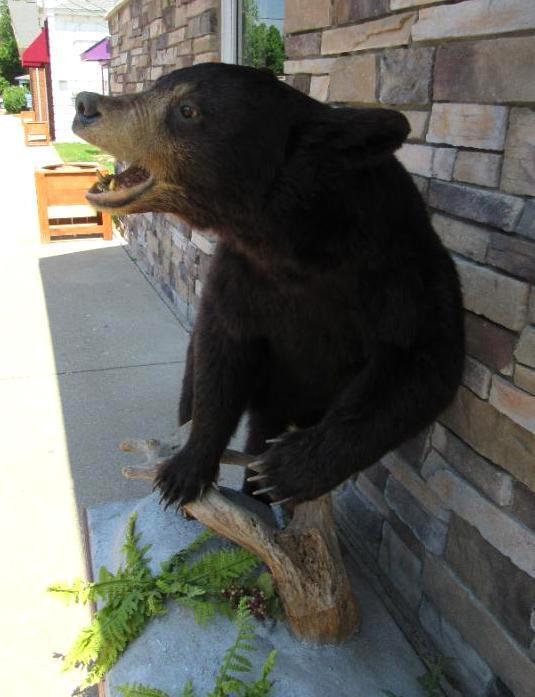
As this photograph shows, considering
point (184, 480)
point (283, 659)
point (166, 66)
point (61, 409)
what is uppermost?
point (166, 66)

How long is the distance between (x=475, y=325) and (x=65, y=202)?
730cm

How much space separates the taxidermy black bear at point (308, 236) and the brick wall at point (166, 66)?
2807 millimetres

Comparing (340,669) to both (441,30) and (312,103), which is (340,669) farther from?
(441,30)

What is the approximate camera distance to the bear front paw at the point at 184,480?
2.24 meters

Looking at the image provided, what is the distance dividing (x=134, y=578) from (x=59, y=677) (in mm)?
455

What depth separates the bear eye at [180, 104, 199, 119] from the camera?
1705 mm

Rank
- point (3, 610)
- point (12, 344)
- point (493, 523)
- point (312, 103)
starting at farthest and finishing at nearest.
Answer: point (12, 344) → point (3, 610) → point (493, 523) → point (312, 103)

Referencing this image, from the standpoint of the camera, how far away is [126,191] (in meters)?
1.80

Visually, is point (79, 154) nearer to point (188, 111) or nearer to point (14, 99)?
point (188, 111)

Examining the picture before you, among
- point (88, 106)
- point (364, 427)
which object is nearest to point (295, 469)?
point (364, 427)

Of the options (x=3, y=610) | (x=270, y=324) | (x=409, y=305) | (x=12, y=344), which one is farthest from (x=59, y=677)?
(x=12, y=344)

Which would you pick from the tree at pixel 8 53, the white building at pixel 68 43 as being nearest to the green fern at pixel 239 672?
the white building at pixel 68 43

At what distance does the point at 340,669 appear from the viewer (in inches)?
85.0

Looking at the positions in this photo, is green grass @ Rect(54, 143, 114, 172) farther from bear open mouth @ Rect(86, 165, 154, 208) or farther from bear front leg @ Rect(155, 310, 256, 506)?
bear open mouth @ Rect(86, 165, 154, 208)
